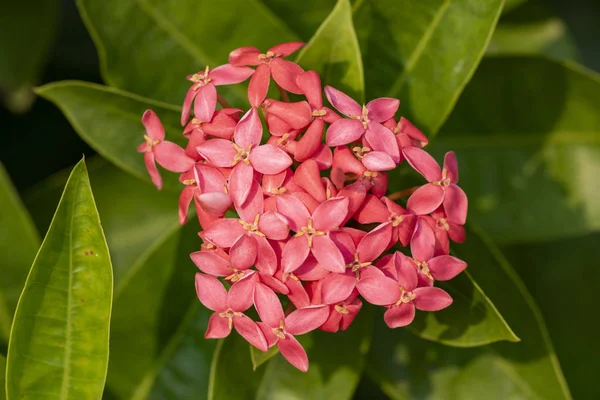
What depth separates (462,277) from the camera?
3.74 ft

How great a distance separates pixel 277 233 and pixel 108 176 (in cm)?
68

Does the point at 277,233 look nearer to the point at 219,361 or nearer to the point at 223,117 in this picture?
the point at 223,117

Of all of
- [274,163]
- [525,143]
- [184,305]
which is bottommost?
[184,305]

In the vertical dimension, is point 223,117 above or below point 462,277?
above

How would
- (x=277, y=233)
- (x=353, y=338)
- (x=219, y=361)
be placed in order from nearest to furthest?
(x=277, y=233)
(x=219, y=361)
(x=353, y=338)

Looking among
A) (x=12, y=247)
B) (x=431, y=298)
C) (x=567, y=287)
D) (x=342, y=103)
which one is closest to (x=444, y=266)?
(x=431, y=298)

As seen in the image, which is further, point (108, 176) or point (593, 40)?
point (593, 40)

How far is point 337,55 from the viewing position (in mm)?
1131

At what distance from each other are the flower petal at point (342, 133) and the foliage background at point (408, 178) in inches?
7.7

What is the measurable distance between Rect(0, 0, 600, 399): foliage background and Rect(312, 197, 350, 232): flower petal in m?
0.31

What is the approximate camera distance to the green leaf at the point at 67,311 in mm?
939

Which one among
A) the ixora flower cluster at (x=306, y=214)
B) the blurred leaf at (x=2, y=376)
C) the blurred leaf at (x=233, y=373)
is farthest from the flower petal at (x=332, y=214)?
the blurred leaf at (x=2, y=376)

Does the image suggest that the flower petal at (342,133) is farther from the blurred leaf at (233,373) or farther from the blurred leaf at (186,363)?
the blurred leaf at (186,363)

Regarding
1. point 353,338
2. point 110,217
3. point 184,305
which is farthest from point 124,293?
point 353,338
